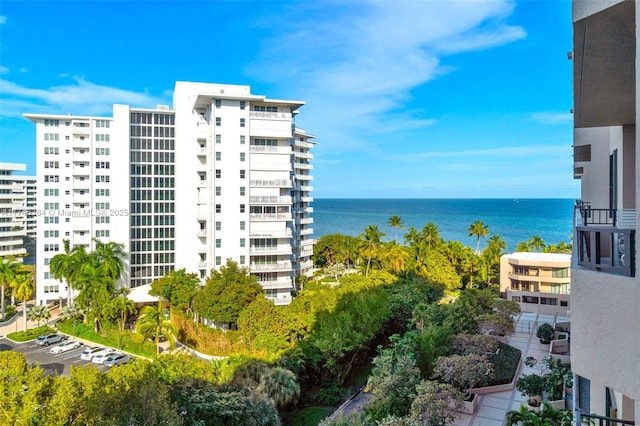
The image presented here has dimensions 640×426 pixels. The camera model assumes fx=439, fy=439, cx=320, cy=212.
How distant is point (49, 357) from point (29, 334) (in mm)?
6626

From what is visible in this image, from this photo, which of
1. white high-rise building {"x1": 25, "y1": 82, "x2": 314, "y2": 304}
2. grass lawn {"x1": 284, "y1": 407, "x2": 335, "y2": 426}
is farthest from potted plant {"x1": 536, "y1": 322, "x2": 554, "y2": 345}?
white high-rise building {"x1": 25, "y1": 82, "x2": 314, "y2": 304}

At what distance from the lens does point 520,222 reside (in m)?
154

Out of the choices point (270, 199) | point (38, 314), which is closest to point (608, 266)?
point (270, 199)

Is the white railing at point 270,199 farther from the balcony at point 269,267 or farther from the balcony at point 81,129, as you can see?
the balcony at point 81,129

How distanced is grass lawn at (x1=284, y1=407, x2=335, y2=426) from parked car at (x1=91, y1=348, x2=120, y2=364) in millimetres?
15608

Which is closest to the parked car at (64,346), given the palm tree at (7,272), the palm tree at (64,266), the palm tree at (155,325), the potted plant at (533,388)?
the palm tree at (64,266)

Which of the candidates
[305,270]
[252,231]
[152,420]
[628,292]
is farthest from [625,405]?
[305,270]

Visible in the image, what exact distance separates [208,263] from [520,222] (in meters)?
140

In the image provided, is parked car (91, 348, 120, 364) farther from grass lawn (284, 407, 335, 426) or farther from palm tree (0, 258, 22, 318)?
grass lawn (284, 407, 335, 426)

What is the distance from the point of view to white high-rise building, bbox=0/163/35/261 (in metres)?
64.2

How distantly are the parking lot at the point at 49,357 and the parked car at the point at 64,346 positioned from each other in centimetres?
28

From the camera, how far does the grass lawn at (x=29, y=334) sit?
118 feet

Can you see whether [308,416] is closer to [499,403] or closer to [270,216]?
[499,403]

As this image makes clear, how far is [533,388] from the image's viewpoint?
19.6 metres
